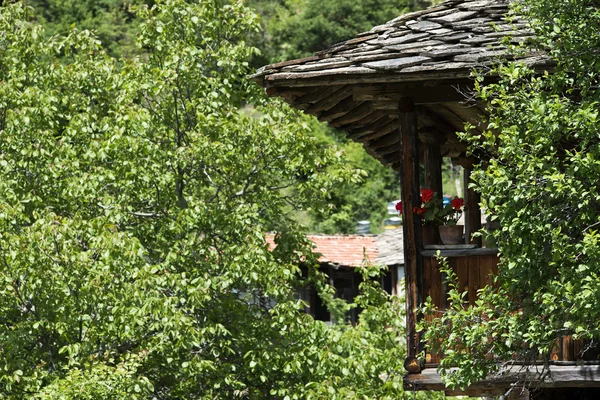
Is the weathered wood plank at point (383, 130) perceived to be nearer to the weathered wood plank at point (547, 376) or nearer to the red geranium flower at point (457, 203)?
the red geranium flower at point (457, 203)

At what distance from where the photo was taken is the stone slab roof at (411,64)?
24.5 ft

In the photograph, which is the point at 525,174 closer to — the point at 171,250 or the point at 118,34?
the point at 171,250

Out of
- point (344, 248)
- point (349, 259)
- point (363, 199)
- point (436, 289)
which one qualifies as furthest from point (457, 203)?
point (363, 199)

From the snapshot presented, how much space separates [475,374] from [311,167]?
304 inches

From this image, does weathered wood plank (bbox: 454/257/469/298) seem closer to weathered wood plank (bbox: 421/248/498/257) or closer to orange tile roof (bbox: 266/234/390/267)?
weathered wood plank (bbox: 421/248/498/257)

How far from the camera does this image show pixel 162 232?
13.8m

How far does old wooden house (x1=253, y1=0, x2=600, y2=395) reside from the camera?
7.36 meters

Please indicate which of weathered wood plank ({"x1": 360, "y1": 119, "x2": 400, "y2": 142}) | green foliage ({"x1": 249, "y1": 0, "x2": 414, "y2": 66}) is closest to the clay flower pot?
weathered wood plank ({"x1": 360, "y1": 119, "x2": 400, "y2": 142})

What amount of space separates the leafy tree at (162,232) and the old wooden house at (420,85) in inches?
179

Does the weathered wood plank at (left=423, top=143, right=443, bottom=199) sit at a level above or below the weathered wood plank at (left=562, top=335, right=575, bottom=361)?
above

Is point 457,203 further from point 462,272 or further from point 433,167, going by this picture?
point 433,167

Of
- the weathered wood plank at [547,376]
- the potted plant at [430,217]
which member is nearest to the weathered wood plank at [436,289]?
the potted plant at [430,217]

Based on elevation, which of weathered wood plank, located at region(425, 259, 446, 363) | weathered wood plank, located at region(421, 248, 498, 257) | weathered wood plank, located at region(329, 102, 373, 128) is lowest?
weathered wood plank, located at region(425, 259, 446, 363)

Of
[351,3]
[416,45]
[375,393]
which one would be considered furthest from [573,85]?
[351,3]
